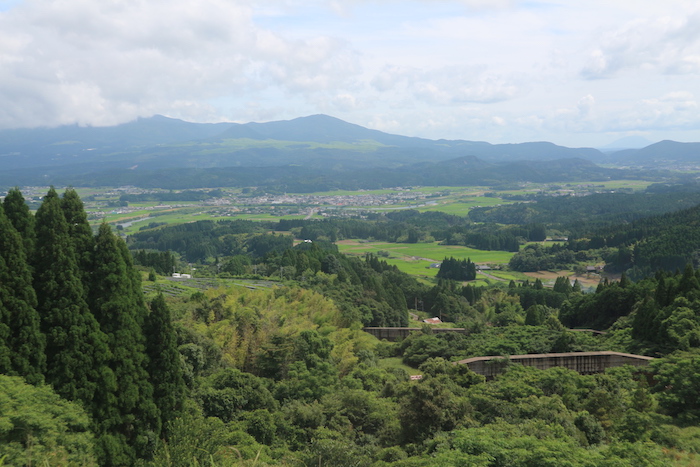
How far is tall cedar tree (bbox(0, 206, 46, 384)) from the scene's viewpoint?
12148 millimetres

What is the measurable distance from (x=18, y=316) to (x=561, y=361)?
18943mm

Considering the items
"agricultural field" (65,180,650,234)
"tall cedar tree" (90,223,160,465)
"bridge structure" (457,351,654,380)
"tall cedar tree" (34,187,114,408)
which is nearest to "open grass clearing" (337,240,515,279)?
"agricultural field" (65,180,650,234)

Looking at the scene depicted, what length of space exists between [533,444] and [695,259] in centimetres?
5750

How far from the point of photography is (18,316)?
12.4 meters

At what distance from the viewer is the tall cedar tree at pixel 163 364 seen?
14.6m

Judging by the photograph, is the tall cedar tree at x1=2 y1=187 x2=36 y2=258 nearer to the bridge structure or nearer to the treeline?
the treeline

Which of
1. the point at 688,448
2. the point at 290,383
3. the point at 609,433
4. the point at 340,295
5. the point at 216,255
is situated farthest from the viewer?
the point at 216,255

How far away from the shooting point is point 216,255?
8875cm

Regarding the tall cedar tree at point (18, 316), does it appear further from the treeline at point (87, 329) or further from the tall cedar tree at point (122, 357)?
the tall cedar tree at point (122, 357)

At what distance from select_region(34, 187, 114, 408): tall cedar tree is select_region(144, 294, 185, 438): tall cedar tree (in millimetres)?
1548

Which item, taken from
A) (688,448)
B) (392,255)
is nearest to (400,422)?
(688,448)

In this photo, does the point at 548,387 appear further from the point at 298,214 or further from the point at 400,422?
the point at 298,214

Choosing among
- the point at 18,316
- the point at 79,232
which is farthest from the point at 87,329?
the point at 79,232

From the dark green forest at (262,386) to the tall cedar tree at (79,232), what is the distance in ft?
0.11
